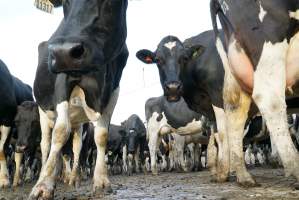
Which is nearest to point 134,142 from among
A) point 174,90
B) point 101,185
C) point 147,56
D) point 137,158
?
point 137,158

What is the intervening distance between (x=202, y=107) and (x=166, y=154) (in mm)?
16509

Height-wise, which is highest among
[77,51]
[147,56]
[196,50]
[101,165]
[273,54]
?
[147,56]

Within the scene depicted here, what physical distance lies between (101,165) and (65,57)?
2.41 m

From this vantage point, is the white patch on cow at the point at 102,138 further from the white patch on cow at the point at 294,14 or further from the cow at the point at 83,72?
the white patch on cow at the point at 294,14

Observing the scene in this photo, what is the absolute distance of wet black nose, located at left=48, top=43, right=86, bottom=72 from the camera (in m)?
3.47

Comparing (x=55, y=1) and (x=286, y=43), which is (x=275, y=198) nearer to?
(x=286, y=43)

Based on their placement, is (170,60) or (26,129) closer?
(170,60)

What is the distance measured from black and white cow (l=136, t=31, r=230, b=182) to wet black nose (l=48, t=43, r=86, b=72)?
12.4ft

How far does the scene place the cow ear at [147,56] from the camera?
350 inches

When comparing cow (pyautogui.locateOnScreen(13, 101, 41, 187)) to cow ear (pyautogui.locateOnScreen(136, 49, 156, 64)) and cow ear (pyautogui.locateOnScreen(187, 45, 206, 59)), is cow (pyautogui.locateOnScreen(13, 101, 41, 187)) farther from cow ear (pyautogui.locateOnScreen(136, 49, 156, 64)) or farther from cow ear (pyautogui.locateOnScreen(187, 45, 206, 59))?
cow ear (pyautogui.locateOnScreen(187, 45, 206, 59))

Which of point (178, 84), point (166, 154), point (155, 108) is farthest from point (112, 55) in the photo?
point (166, 154)

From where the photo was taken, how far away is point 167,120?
55.0 feet

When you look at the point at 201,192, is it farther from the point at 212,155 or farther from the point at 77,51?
the point at 212,155

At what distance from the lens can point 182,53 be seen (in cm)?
852
